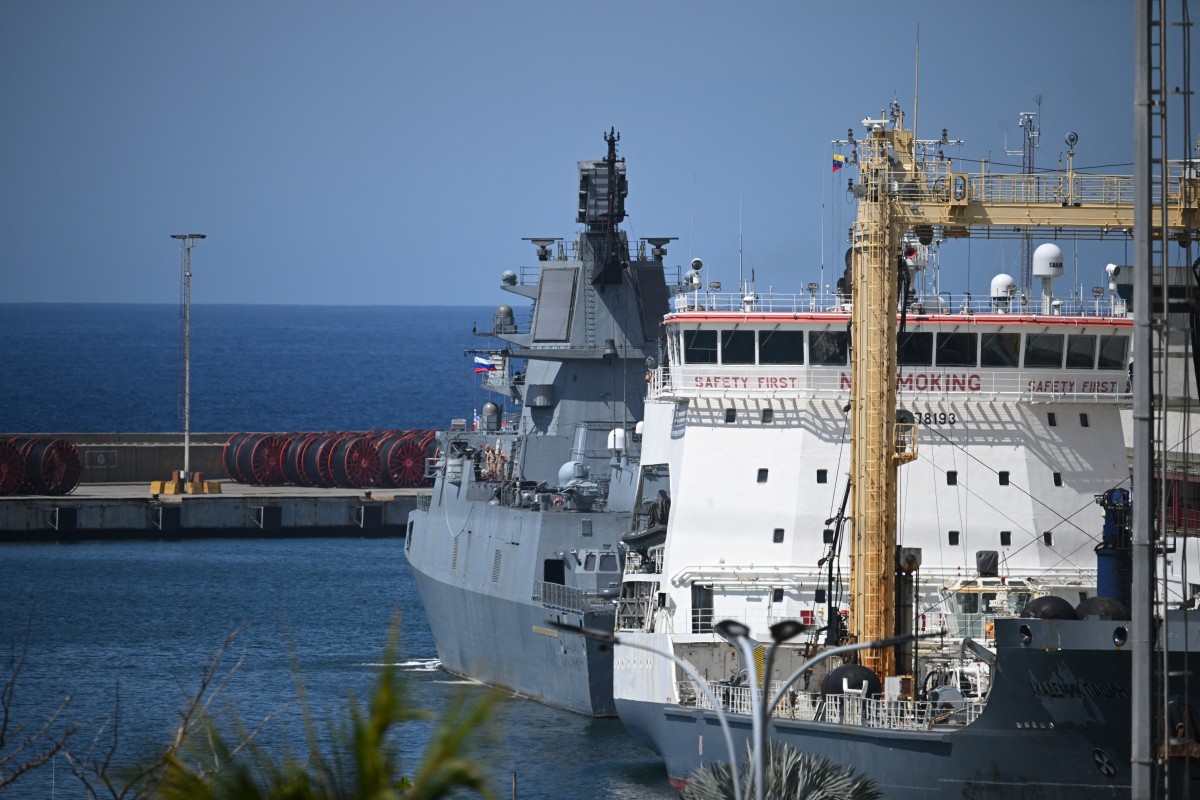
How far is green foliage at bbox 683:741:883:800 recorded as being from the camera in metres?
24.9

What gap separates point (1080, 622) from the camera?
2627cm

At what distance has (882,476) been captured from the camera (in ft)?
98.0

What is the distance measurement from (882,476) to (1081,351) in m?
6.02

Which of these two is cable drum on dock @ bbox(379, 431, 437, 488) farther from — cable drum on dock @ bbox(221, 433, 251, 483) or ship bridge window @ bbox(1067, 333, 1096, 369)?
ship bridge window @ bbox(1067, 333, 1096, 369)

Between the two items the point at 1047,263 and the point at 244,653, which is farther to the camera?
the point at 1047,263

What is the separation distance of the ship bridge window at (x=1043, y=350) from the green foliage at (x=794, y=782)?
9.57m

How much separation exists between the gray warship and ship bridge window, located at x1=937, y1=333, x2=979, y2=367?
1144cm

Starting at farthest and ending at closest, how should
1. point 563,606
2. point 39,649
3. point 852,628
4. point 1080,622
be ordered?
point 39,649 < point 563,606 < point 852,628 < point 1080,622

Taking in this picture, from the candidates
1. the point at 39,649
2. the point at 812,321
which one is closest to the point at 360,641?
the point at 39,649

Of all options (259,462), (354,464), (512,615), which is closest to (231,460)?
(259,462)

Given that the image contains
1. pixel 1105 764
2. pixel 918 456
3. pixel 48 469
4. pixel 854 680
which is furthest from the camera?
pixel 48 469

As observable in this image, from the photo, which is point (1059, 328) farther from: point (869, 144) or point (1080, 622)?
point (1080, 622)

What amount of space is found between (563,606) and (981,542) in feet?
37.3

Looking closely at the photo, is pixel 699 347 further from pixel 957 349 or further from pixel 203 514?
pixel 203 514
